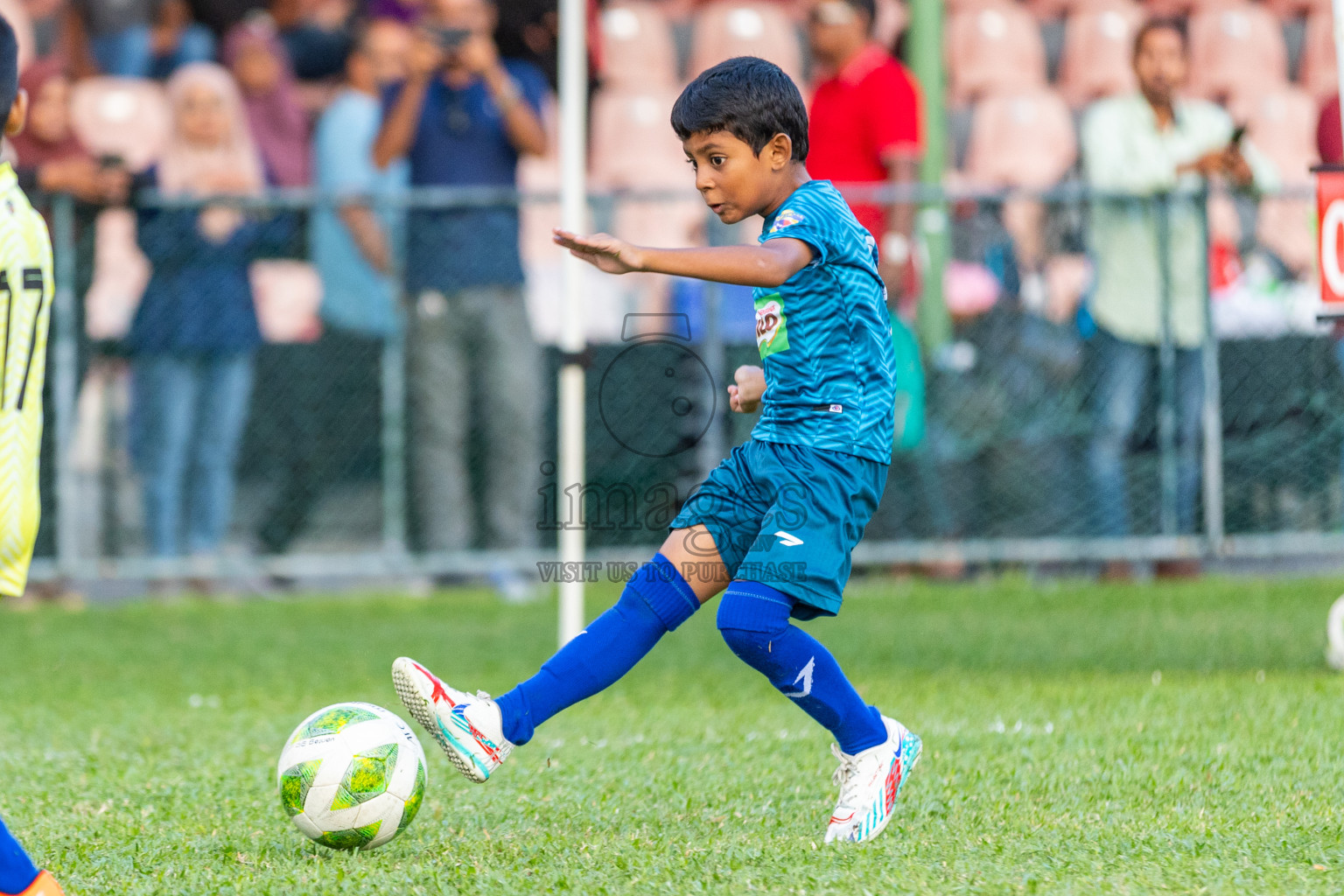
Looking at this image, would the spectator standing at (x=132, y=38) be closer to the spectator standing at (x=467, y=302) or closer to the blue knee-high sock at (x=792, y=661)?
the spectator standing at (x=467, y=302)

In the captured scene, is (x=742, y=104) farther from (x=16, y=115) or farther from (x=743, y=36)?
(x=743, y=36)

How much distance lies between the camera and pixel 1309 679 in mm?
5723

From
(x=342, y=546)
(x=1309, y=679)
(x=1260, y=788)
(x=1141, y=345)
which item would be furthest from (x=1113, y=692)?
(x=342, y=546)

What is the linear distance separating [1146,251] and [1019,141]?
3.77 m

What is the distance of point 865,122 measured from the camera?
826 centimetres

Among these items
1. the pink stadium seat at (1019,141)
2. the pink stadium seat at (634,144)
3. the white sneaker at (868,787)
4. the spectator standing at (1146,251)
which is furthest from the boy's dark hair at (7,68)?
the pink stadium seat at (1019,141)

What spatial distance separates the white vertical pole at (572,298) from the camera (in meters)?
5.89

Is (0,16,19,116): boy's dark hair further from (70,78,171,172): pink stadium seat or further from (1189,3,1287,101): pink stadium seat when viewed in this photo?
(1189,3,1287,101): pink stadium seat

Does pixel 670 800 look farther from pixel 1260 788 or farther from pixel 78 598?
pixel 78 598

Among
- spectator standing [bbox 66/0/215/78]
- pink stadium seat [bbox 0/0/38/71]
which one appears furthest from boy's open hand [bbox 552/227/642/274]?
spectator standing [bbox 66/0/215/78]

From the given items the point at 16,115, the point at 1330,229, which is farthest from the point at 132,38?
the point at 16,115

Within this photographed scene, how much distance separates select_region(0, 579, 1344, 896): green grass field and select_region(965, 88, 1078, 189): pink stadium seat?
14.2ft

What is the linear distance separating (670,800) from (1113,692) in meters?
2.11

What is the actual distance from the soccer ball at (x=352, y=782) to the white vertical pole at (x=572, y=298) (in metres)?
2.28
